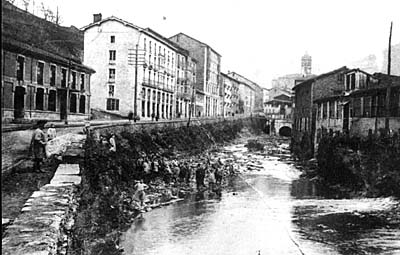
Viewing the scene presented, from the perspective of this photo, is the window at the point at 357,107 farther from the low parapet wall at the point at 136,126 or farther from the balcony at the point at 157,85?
the balcony at the point at 157,85

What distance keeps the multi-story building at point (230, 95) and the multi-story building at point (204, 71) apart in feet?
21.2

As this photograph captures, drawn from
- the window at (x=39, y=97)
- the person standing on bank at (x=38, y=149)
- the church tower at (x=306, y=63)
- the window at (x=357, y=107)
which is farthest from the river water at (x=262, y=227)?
the church tower at (x=306, y=63)

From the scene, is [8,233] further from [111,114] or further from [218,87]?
[218,87]

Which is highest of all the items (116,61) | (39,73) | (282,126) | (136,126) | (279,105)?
(116,61)

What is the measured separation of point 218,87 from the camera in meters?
97.8

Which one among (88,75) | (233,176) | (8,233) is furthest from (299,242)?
(88,75)

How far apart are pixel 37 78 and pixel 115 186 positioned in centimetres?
995

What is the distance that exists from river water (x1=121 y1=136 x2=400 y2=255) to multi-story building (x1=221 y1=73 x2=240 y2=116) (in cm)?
7836

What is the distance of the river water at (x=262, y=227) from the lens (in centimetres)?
1383

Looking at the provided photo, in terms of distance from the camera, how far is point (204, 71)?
85.9 metres

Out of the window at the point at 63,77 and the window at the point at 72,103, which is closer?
the window at the point at 63,77

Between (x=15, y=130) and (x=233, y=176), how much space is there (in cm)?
1869

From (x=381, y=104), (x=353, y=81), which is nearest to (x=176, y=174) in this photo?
(x=381, y=104)

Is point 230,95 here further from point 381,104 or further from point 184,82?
point 381,104
